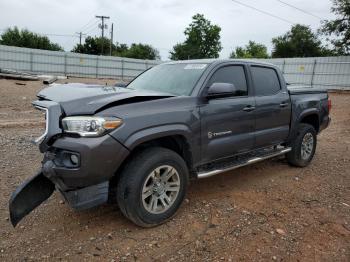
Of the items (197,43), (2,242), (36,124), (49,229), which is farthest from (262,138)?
(197,43)

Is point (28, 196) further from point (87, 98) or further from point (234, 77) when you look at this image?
point (234, 77)

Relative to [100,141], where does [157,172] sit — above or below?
below

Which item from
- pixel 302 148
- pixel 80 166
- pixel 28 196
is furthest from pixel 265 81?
pixel 28 196

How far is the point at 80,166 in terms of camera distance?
9.91 feet

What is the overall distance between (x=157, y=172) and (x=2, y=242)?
5.41 feet

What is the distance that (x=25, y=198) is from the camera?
3.36 metres

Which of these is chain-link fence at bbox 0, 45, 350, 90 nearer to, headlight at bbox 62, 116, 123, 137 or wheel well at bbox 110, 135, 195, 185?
wheel well at bbox 110, 135, 195, 185

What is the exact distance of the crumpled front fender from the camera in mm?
3270

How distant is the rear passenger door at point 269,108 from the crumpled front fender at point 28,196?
9.32 feet

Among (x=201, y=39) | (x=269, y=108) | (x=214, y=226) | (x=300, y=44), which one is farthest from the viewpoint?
(x=201, y=39)

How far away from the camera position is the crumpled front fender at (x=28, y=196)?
3.27 m

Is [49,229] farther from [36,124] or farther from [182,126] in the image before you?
[36,124]

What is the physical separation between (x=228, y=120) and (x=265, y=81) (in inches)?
51.8

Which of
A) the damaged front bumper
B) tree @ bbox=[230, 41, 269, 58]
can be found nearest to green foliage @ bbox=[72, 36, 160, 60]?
tree @ bbox=[230, 41, 269, 58]
